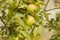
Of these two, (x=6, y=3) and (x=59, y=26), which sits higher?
(x=6, y=3)

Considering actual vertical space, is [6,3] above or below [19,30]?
above

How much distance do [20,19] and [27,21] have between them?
37 millimetres

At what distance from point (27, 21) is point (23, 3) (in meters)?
0.08

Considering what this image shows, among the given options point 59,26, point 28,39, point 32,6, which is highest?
point 32,6

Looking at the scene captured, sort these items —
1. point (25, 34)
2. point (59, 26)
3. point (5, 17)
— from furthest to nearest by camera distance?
point (59, 26) < point (5, 17) < point (25, 34)

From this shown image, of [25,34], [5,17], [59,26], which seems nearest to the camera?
[25,34]

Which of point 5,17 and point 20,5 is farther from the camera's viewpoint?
point 5,17

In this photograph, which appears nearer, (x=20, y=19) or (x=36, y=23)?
(x=20, y=19)

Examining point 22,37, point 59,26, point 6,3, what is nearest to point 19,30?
point 22,37

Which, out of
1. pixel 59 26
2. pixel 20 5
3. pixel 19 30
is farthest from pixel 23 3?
pixel 59 26

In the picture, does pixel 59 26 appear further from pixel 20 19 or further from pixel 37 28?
pixel 20 19

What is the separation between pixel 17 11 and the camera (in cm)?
81

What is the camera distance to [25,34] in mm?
776

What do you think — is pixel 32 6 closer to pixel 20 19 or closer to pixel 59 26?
pixel 20 19
